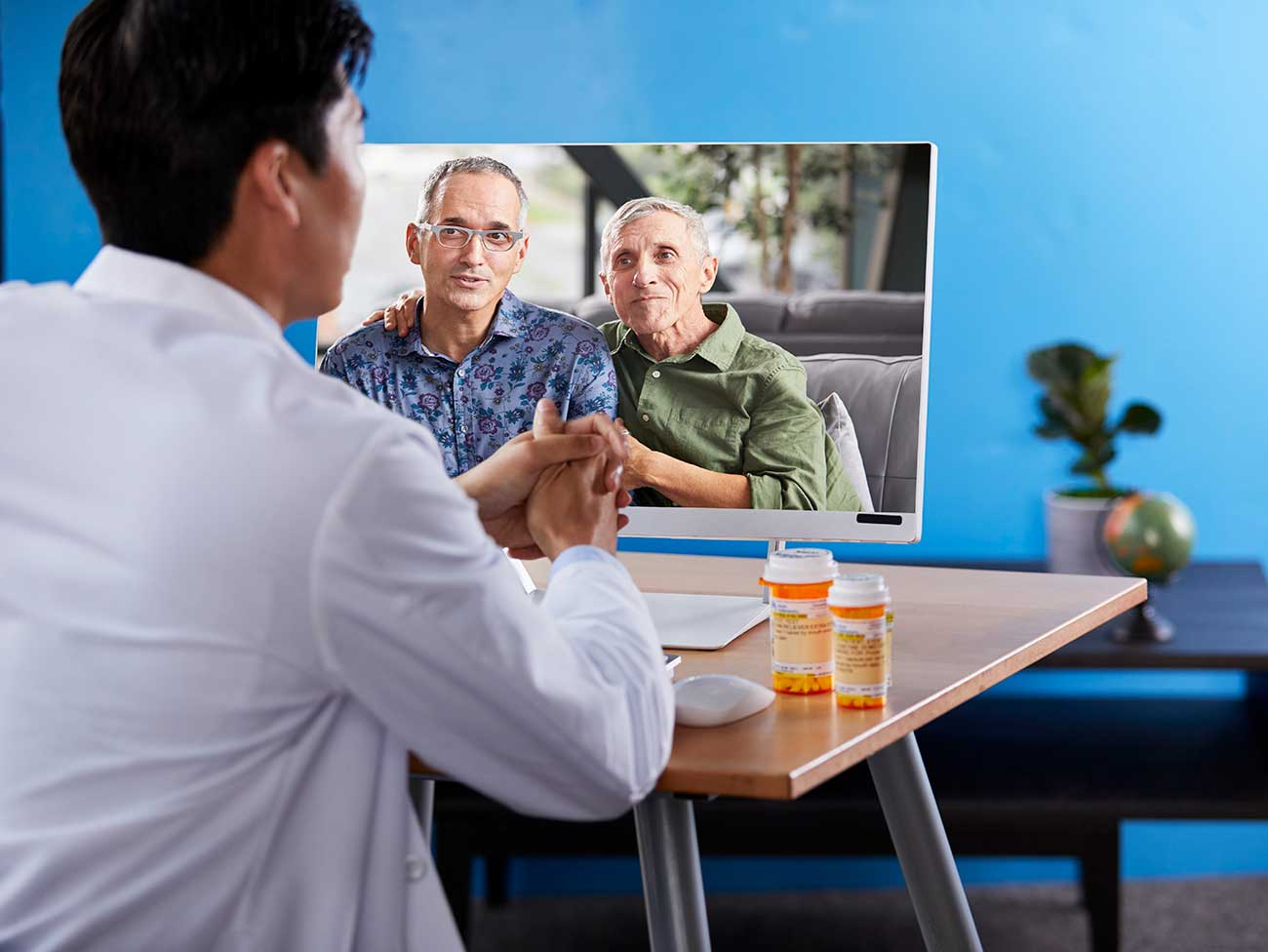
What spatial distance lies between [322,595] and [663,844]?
73cm

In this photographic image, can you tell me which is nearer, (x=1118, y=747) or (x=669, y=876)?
(x=669, y=876)

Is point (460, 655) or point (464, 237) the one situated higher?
point (464, 237)

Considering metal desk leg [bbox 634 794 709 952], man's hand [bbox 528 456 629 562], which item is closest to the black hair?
man's hand [bbox 528 456 629 562]

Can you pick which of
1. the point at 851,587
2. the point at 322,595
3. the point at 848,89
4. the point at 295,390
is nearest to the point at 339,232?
the point at 295,390

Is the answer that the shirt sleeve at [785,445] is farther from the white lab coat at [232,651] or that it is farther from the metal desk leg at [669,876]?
the white lab coat at [232,651]

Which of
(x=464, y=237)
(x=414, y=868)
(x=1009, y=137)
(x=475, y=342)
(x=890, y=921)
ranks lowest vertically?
(x=890, y=921)

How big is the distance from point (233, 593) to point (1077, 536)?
1.79 m

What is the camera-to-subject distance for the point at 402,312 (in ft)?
4.62

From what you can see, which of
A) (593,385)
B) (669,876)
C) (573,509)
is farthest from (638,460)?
(669,876)

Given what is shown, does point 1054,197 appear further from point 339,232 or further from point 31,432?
point 31,432

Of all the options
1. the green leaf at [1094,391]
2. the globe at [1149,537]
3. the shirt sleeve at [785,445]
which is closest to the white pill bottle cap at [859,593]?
the shirt sleeve at [785,445]

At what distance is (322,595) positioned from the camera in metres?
0.77

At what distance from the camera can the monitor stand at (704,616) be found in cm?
134

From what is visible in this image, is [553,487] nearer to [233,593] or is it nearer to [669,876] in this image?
[233,593]
